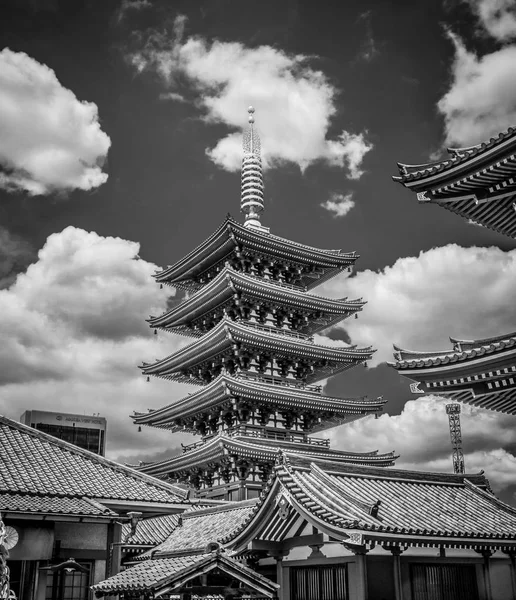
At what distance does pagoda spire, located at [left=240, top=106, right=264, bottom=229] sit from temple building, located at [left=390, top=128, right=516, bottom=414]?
30976 millimetres

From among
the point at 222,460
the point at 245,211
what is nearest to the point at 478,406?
the point at 222,460

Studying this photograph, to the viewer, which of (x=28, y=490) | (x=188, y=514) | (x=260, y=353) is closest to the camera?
(x=28, y=490)

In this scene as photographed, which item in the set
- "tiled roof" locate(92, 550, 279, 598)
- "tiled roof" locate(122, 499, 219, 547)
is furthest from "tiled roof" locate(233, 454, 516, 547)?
"tiled roof" locate(122, 499, 219, 547)

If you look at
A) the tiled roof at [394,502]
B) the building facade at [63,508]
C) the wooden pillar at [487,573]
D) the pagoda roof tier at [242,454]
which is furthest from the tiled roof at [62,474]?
the pagoda roof tier at [242,454]

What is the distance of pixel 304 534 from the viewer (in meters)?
18.0

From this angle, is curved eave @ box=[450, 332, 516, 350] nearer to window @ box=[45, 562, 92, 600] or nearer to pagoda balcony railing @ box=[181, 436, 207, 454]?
window @ box=[45, 562, 92, 600]

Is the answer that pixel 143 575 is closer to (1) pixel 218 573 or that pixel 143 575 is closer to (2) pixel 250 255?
(1) pixel 218 573

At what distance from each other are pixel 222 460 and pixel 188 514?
10.4 metres

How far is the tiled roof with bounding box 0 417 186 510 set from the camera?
1908 centimetres

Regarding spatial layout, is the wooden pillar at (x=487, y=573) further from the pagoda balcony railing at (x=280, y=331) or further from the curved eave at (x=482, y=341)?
the pagoda balcony railing at (x=280, y=331)

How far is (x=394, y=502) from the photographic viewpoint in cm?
1975

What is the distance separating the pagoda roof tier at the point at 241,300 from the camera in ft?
136

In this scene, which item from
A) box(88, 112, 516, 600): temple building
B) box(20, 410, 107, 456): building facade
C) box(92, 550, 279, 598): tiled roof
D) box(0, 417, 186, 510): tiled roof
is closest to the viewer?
box(92, 550, 279, 598): tiled roof

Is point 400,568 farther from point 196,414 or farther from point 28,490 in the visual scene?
point 196,414
